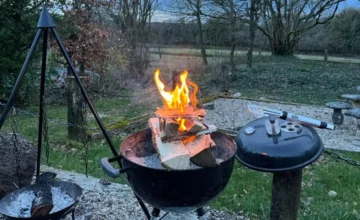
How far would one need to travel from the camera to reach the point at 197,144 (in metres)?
2.10

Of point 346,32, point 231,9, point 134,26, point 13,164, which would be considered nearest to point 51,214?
point 13,164

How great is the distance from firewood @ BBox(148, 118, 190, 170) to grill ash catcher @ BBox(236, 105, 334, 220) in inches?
13.0

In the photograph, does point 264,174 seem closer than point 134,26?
Yes

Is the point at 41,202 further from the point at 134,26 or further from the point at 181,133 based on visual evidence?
the point at 134,26

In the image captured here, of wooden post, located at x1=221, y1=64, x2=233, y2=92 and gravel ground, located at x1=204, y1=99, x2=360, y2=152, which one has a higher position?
wooden post, located at x1=221, y1=64, x2=233, y2=92

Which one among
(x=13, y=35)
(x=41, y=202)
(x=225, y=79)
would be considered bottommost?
(x=41, y=202)

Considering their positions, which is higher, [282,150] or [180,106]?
[180,106]

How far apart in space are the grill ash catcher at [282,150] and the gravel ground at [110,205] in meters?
0.81

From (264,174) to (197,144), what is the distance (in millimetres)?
2124

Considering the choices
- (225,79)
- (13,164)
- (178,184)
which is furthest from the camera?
(225,79)

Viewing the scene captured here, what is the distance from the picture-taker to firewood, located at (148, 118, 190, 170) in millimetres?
1911

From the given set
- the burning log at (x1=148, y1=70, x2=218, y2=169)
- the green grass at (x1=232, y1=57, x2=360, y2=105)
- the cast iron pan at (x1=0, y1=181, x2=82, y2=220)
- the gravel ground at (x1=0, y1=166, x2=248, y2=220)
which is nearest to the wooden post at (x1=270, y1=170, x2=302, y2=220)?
the burning log at (x1=148, y1=70, x2=218, y2=169)

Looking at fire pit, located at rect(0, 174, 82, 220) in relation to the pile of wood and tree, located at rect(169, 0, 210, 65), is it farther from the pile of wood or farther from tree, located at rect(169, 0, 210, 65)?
tree, located at rect(169, 0, 210, 65)

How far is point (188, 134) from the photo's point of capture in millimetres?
2131
